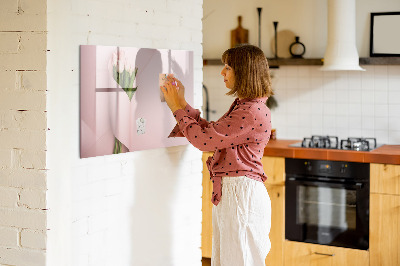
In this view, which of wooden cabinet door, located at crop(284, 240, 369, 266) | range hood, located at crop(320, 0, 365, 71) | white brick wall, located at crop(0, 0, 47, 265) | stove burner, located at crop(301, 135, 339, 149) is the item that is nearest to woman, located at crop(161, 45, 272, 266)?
white brick wall, located at crop(0, 0, 47, 265)

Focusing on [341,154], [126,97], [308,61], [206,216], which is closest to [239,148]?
[126,97]

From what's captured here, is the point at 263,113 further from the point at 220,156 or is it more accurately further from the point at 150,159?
the point at 150,159

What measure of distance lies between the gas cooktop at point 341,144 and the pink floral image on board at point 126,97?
1.65 m

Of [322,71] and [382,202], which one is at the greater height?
[322,71]

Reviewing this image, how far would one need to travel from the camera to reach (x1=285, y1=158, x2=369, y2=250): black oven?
425 cm

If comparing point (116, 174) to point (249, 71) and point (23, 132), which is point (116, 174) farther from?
point (249, 71)

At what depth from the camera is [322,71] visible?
16.4 ft

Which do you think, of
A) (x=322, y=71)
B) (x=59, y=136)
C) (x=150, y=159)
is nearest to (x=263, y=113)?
(x=150, y=159)

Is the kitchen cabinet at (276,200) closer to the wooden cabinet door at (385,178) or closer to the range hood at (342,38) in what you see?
the wooden cabinet door at (385,178)

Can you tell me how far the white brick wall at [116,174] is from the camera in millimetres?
2424

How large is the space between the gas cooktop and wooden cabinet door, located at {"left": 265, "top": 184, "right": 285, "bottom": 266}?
1.25 feet

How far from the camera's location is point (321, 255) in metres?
4.43

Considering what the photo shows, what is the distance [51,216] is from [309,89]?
3.10 m

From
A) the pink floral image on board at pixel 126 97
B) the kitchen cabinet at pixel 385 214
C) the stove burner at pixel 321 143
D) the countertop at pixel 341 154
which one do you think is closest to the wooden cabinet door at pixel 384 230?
the kitchen cabinet at pixel 385 214
